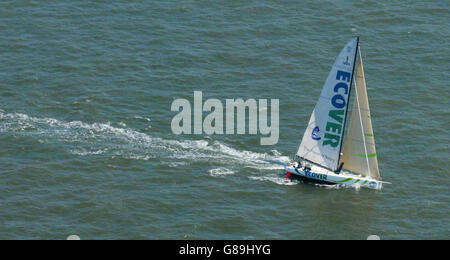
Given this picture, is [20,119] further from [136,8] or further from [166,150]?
[136,8]

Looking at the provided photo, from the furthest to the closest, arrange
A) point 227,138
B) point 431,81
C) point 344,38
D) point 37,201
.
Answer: point 344,38
point 431,81
point 227,138
point 37,201

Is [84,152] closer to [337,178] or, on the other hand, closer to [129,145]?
[129,145]

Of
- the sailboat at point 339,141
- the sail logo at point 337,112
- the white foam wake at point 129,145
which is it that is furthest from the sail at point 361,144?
the white foam wake at point 129,145

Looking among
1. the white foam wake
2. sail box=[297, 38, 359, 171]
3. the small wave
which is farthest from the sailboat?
Answer: the small wave

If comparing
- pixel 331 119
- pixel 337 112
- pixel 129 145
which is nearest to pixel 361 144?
pixel 331 119


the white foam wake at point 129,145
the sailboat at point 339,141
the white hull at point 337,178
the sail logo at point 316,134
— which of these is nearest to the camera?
the sailboat at point 339,141

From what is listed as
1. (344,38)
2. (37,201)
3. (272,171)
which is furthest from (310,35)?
(37,201)

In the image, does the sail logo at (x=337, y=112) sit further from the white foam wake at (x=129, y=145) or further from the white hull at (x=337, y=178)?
the white foam wake at (x=129, y=145)
